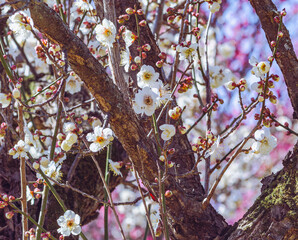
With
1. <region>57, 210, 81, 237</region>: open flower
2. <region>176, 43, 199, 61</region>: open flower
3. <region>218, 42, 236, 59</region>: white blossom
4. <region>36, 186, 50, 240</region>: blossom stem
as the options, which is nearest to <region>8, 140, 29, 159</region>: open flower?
Answer: <region>36, 186, 50, 240</region>: blossom stem

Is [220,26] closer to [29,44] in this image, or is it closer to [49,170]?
[29,44]

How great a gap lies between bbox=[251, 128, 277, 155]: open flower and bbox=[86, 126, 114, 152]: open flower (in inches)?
18.6

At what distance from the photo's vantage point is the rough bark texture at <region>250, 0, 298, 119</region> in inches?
54.3

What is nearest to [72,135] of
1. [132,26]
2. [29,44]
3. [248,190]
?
[132,26]

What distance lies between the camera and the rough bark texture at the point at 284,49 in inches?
54.3

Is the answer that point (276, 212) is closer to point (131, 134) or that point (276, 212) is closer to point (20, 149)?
point (131, 134)

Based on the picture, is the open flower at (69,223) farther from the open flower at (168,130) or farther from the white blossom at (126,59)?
the white blossom at (126,59)

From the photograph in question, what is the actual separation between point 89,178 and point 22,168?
0.78 metres

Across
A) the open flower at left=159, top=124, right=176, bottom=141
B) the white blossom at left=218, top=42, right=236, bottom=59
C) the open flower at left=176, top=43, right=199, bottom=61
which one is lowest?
the open flower at left=159, top=124, right=176, bottom=141

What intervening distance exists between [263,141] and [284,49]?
355 millimetres

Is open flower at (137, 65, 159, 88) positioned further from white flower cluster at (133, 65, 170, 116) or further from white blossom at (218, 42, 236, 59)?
white blossom at (218, 42, 236, 59)

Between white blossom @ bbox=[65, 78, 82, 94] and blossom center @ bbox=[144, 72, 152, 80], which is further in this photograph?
white blossom @ bbox=[65, 78, 82, 94]

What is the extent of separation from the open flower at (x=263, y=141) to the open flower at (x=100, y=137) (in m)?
0.47

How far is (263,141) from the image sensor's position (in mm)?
1292
